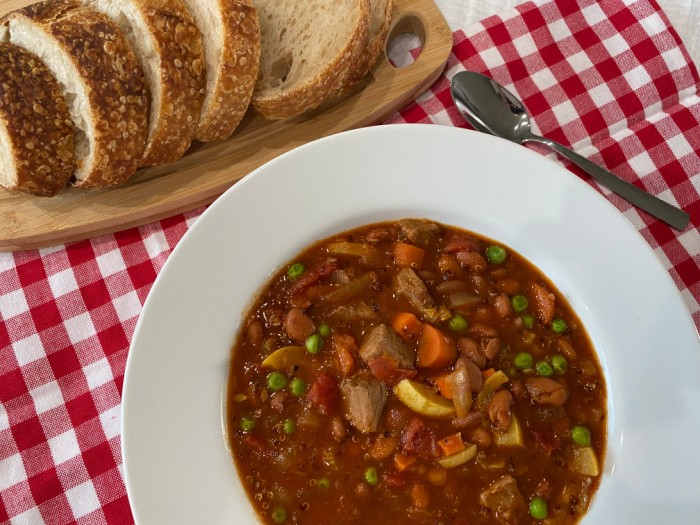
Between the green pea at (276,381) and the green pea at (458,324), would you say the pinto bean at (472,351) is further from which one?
the green pea at (276,381)

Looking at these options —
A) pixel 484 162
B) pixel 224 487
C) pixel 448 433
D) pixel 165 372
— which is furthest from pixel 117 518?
pixel 484 162

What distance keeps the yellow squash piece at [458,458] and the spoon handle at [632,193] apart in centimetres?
184

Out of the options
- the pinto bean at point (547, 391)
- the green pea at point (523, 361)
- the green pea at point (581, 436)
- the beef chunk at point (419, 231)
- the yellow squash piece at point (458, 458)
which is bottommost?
the green pea at point (581, 436)

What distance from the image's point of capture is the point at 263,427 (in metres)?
3.46

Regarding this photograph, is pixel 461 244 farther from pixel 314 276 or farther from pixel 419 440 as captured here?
pixel 419 440

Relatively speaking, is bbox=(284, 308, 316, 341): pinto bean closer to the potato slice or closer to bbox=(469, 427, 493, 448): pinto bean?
the potato slice

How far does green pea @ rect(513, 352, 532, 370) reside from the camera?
3496 millimetres

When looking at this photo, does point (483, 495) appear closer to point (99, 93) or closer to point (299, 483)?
point (299, 483)

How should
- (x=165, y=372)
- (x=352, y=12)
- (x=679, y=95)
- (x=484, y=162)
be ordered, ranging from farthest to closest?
(x=679, y=95)
(x=352, y=12)
(x=484, y=162)
(x=165, y=372)

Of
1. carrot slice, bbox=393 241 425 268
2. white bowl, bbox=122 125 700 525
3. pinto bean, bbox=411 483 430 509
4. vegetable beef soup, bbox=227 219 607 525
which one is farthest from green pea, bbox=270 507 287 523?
carrot slice, bbox=393 241 425 268

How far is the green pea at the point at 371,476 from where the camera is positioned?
337 cm

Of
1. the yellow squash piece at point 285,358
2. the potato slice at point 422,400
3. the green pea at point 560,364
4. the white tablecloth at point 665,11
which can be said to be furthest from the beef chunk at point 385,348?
the white tablecloth at point 665,11

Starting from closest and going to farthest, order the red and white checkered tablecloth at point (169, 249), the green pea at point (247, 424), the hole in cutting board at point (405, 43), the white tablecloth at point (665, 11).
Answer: the green pea at point (247, 424), the red and white checkered tablecloth at point (169, 249), the hole in cutting board at point (405, 43), the white tablecloth at point (665, 11)

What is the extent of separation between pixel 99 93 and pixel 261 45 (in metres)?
1.10
